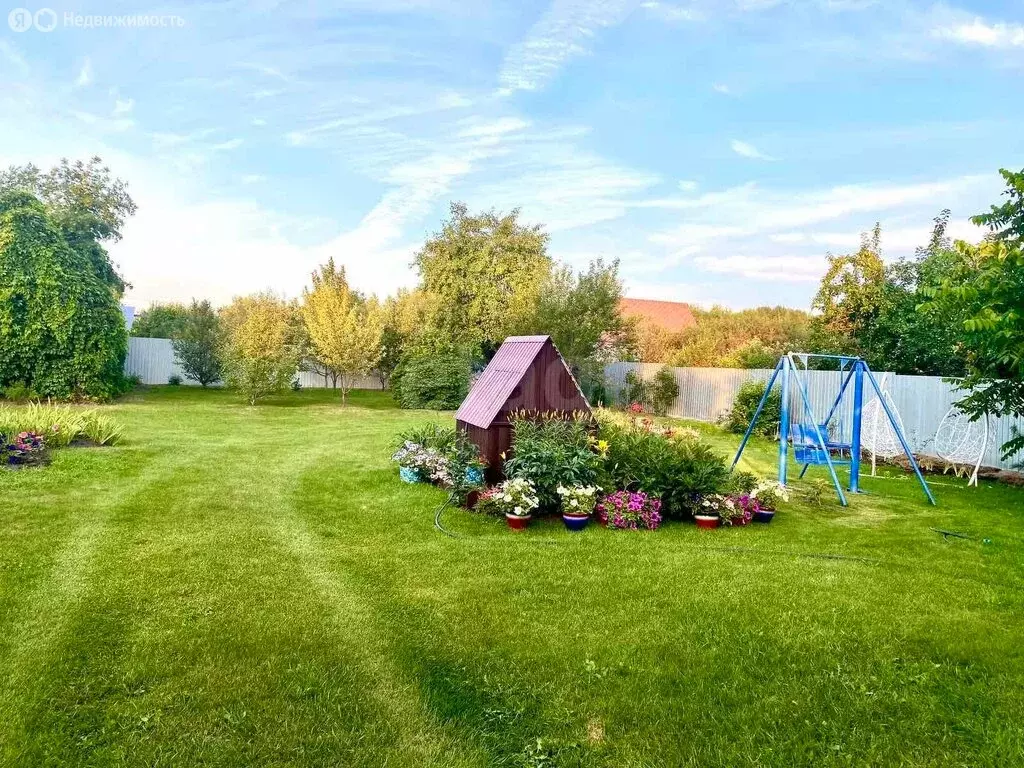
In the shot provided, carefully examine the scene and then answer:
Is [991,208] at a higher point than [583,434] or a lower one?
higher

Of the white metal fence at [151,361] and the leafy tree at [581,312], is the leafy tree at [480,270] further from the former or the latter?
the white metal fence at [151,361]

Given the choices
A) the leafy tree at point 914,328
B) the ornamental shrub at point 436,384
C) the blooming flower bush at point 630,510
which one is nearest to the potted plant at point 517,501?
the blooming flower bush at point 630,510

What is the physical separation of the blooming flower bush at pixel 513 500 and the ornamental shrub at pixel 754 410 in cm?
1141

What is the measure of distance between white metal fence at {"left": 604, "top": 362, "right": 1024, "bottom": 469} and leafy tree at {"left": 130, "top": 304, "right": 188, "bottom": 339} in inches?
823

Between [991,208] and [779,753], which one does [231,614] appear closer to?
[779,753]

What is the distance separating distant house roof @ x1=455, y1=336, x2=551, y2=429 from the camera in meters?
8.07

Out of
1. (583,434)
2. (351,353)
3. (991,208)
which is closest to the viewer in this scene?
(583,434)

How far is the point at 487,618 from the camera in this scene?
14.5 feet

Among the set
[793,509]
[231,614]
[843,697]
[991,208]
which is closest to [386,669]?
[231,614]

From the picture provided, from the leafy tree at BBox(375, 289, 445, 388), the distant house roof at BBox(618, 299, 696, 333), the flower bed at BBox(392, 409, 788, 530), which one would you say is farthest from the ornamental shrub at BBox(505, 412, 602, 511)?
the distant house roof at BBox(618, 299, 696, 333)

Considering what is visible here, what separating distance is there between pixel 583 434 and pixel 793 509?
3009 mm

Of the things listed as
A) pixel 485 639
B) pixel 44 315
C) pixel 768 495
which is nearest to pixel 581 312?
pixel 768 495

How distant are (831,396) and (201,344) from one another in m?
22.9

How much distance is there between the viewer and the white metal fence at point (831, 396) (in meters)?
12.4
